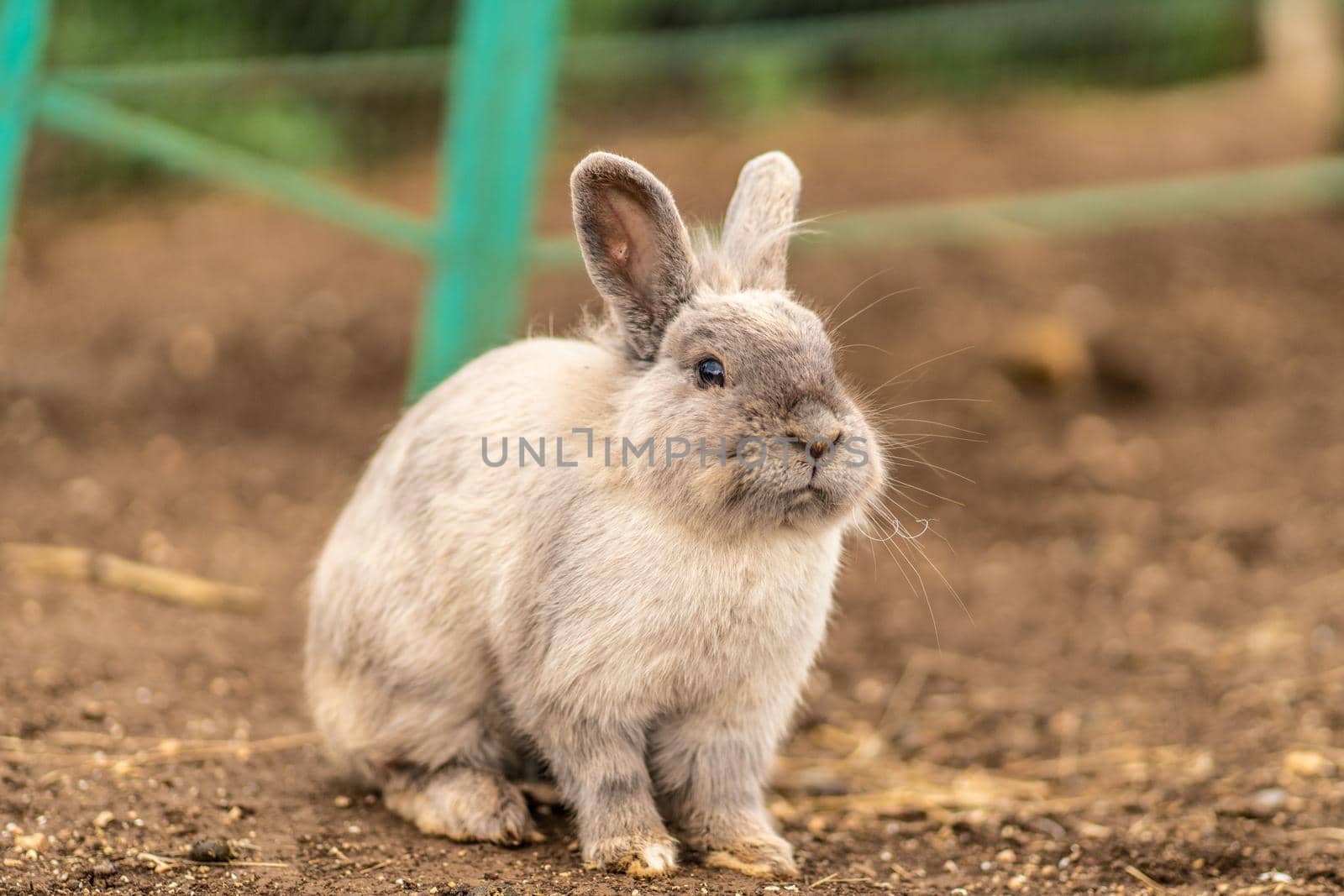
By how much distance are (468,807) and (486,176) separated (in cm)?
300

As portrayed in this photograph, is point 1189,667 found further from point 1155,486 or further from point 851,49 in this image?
point 851,49

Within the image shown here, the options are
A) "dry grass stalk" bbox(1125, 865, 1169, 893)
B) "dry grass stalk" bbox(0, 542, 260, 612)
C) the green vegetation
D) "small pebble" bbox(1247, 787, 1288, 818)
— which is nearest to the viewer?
"dry grass stalk" bbox(1125, 865, 1169, 893)

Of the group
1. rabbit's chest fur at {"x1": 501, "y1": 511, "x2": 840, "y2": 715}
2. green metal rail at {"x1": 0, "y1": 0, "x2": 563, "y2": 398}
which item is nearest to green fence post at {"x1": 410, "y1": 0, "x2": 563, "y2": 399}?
green metal rail at {"x1": 0, "y1": 0, "x2": 563, "y2": 398}

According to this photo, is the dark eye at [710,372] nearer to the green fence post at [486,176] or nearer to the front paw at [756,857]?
the front paw at [756,857]

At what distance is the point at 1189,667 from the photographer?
5301 millimetres

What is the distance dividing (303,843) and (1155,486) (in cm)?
475

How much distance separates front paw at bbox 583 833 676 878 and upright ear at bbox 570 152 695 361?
1.08m

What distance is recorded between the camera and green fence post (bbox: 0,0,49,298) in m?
6.45

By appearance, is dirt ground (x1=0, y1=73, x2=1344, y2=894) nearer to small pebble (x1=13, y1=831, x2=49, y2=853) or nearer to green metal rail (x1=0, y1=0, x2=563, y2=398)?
small pebble (x1=13, y1=831, x2=49, y2=853)

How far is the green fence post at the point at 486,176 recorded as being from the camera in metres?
5.85

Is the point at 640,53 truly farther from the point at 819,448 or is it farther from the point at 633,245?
the point at 819,448

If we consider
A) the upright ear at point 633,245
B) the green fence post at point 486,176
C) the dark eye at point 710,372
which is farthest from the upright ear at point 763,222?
the green fence post at point 486,176

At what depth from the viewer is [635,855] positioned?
335 cm

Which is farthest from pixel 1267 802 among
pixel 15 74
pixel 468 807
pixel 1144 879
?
pixel 15 74
